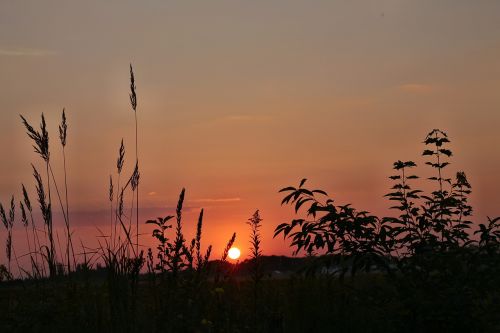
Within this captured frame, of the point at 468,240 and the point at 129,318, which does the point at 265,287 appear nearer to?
the point at 468,240

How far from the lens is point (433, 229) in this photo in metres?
7.11

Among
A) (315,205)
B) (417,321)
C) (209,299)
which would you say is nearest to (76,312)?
(209,299)

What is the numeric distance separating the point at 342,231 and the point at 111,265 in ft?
8.21

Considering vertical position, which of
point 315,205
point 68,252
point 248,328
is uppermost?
point 315,205

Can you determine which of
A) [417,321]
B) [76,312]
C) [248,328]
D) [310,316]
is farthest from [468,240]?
[76,312]

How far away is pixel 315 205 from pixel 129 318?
95.2 inches

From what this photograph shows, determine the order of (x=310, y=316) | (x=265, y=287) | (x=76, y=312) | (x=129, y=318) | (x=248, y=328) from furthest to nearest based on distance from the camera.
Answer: (x=265, y=287) < (x=310, y=316) < (x=248, y=328) < (x=76, y=312) < (x=129, y=318)

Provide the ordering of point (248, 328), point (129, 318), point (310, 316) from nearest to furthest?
point (129, 318)
point (248, 328)
point (310, 316)

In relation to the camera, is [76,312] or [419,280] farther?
[419,280]

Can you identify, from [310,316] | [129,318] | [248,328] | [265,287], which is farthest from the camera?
[265,287]

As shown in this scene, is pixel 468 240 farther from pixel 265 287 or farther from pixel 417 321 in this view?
pixel 265 287

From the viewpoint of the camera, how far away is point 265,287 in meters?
9.79

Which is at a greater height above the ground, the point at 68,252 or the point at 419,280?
the point at 68,252

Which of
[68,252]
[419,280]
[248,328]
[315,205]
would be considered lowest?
[248,328]
